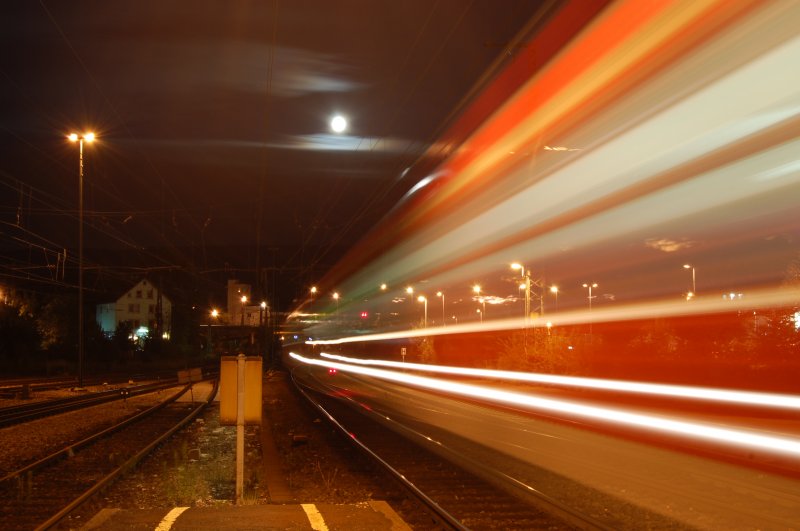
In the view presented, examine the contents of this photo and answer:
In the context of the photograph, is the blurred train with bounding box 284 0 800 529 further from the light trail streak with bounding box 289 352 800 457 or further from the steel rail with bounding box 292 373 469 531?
the steel rail with bounding box 292 373 469 531

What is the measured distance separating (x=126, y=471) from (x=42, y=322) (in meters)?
48.9

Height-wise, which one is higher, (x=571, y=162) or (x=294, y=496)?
(x=571, y=162)

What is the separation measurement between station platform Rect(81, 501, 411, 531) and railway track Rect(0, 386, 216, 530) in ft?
2.98

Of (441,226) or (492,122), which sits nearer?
(492,122)

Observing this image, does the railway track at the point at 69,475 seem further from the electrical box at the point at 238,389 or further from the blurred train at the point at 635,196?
the blurred train at the point at 635,196

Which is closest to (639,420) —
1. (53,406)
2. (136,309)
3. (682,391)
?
(682,391)

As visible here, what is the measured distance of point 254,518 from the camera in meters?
8.45

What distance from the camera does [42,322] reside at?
185 ft

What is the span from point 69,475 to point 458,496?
255 inches

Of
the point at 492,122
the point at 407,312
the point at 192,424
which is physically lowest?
the point at 192,424

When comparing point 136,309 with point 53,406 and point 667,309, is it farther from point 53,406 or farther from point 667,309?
point 667,309

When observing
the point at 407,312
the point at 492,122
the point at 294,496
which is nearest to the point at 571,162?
the point at 492,122

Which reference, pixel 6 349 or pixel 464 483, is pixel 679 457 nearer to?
pixel 464 483

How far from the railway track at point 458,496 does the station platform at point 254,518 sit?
2.88ft
